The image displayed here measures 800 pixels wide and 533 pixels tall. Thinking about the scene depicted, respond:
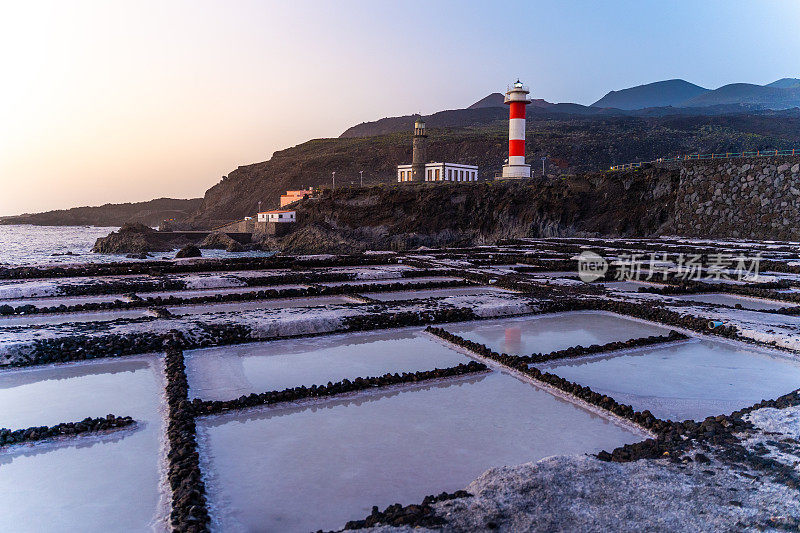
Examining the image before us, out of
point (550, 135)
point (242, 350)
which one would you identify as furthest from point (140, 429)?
point (550, 135)

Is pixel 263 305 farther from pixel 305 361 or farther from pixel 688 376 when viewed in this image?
pixel 688 376

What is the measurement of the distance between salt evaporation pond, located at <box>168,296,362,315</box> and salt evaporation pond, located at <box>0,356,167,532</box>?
4.26 metres

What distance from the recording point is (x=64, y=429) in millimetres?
5504

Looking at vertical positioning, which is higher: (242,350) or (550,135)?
(550,135)

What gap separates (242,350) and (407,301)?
15.1ft

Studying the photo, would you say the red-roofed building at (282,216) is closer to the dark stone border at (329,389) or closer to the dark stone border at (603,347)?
the dark stone border at (603,347)

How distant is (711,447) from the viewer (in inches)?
202

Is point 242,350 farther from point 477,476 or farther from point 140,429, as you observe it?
point 477,476

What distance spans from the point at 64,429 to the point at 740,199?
126 ft

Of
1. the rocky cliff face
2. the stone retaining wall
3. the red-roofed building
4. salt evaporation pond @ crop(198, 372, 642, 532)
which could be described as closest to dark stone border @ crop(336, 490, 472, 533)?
salt evaporation pond @ crop(198, 372, 642, 532)

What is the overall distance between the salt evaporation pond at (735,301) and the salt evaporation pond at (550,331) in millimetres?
3318

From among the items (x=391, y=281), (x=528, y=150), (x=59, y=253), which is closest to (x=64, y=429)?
(x=391, y=281)

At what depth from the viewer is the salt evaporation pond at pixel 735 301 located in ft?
42.0

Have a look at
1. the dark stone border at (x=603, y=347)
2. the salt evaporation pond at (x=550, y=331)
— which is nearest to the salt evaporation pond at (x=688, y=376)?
the dark stone border at (x=603, y=347)
